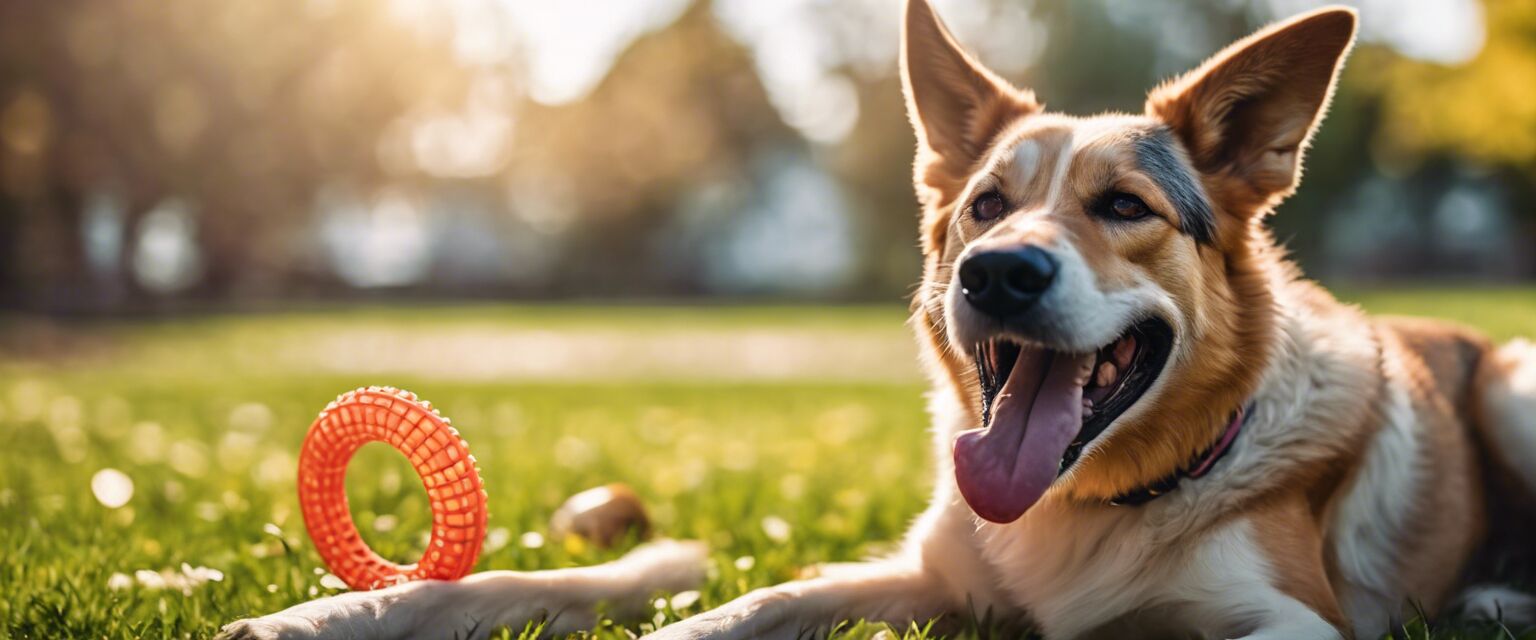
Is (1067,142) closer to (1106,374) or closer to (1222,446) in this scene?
(1106,374)

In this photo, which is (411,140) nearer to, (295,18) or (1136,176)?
(295,18)

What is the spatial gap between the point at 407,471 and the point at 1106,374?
14.1 ft

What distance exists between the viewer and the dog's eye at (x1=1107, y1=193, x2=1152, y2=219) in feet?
12.4

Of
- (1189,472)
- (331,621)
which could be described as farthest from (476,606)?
(1189,472)

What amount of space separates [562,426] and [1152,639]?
6.80 metres

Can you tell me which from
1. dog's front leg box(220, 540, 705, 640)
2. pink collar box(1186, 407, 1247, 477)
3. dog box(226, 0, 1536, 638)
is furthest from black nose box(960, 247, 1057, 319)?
dog's front leg box(220, 540, 705, 640)

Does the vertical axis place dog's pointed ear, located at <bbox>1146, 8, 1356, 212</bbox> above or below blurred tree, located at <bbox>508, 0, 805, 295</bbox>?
below

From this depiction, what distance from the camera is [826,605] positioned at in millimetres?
3764

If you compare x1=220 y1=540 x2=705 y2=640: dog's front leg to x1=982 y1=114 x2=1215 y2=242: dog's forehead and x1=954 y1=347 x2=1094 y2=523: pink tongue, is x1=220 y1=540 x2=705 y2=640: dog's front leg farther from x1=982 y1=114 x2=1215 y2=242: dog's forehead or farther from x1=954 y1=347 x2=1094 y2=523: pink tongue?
x1=982 y1=114 x2=1215 y2=242: dog's forehead

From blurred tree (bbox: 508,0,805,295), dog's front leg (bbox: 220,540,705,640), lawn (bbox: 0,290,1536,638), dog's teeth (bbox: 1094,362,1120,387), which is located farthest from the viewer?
blurred tree (bbox: 508,0,805,295)

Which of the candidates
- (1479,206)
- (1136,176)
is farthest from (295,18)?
(1479,206)

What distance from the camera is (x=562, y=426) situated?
9.78 meters

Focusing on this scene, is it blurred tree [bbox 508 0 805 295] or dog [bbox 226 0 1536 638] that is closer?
dog [bbox 226 0 1536 638]

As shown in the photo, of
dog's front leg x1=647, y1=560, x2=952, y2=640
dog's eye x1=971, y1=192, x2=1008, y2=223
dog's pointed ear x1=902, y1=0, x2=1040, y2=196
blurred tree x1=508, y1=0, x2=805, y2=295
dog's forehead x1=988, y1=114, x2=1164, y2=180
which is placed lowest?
dog's front leg x1=647, y1=560, x2=952, y2=640
